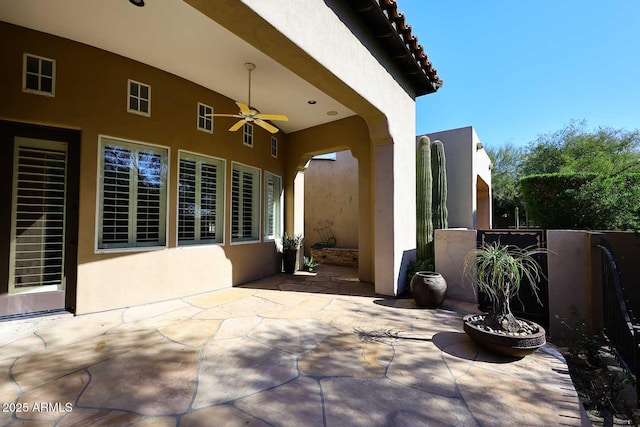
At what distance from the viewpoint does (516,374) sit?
262 centimetres

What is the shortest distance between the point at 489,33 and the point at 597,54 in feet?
18.4

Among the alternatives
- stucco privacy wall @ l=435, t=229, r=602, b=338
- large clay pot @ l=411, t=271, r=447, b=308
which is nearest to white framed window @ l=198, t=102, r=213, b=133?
large clay pot @ l=411, t=271, r=447, b=308

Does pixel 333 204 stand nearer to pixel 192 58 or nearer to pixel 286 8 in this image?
pixel 192 58

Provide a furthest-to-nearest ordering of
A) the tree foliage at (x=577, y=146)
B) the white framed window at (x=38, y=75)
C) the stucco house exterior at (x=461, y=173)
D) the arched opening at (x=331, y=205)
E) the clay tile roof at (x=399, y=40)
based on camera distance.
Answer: the tree foliage at (x=577, y=146), the arched opening at (x=331, y=205), the stucco house exterior at (x=461, y=173), the clay tile roof at (x=399, y=40), the white framed window at (x=38, y=75)

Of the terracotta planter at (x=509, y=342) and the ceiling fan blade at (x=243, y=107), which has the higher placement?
the ceiling fan blade at (x=243, y=107)

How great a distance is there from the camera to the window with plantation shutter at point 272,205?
7.28 metres

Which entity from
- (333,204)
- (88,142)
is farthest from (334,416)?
(333,204)

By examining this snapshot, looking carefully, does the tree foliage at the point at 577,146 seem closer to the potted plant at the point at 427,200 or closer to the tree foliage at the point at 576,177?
the tree foliage at the point at 576,177

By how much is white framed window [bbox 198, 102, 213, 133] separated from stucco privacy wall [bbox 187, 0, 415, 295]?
281 centimetres

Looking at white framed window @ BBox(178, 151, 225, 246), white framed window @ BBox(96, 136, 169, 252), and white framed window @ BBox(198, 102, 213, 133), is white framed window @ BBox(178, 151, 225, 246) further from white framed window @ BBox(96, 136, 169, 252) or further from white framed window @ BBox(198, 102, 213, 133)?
white framed window @ BBox(198, 102, 213, 133)

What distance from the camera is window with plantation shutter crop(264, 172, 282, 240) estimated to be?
287 inches

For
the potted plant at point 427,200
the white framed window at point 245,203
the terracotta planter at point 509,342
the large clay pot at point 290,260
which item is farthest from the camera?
the large clay pot at point 290,260

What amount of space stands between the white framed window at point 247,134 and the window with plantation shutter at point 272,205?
946 millimetres

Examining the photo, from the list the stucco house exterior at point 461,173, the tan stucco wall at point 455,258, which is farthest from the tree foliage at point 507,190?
the tan stucco wall at point 455,258
